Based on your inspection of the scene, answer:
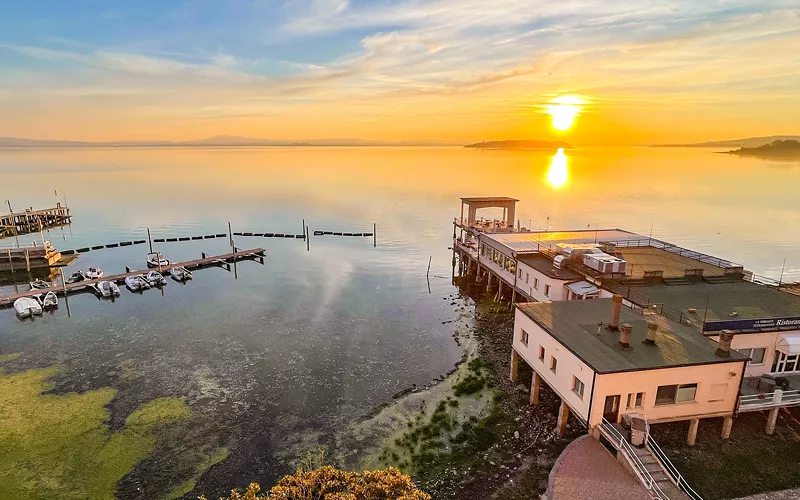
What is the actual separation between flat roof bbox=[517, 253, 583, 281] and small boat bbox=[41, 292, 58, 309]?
4907cm

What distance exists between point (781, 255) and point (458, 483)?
7607cm

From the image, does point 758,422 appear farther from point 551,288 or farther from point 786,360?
point 551,288

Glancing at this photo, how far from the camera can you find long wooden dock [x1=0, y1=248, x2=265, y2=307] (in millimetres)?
49694

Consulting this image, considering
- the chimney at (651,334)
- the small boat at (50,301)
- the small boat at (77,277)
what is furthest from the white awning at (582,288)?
the small boat at (77,277)

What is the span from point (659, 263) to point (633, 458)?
82.0 feet

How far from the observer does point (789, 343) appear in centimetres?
2381

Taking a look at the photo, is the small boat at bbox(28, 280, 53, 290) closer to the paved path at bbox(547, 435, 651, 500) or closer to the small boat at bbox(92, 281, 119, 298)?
the small boat at bbox(92, 281, 119, 298)

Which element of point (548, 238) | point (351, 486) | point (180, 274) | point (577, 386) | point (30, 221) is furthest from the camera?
point (30, 221)

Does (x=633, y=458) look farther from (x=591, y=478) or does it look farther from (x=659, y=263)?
(x=659, y=263)

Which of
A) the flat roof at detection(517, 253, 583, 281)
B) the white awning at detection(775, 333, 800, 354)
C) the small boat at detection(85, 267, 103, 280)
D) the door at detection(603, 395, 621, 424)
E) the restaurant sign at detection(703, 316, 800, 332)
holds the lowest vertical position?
the small boat at detection(85, 267, 103, 280)

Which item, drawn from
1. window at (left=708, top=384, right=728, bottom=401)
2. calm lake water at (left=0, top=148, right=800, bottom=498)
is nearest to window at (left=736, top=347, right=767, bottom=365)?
window at (left=708, top=384, right=728, bottom=401)

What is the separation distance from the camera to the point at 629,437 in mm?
20031

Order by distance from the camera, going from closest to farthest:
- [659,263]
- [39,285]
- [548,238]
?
[659,263] → [548,238] → [39,285]

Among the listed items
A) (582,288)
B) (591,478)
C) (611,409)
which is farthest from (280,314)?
(591,478)
